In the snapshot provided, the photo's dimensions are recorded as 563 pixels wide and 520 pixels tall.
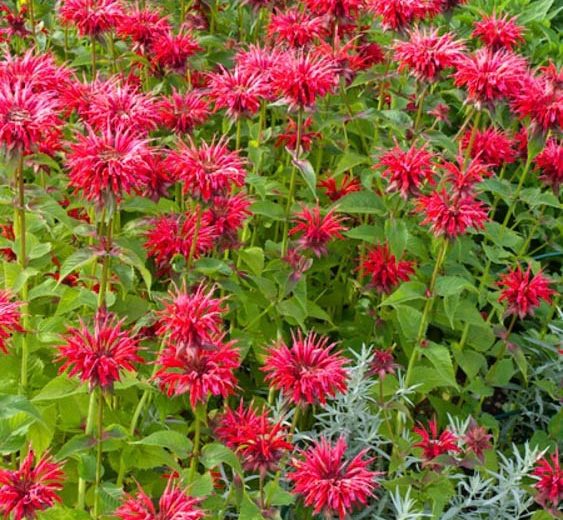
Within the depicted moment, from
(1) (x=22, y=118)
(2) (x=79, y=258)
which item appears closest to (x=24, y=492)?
(2) (x=79, y=258)

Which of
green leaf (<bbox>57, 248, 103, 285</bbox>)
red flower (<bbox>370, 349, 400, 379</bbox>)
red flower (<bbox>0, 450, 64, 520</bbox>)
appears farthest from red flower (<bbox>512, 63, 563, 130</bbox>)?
red flower (<bbox>0, 450, 64, 520</bbox>)

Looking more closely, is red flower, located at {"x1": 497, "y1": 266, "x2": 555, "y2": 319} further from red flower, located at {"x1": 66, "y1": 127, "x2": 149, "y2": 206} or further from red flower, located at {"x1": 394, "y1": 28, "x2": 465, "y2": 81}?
red flower, located at {"x1": 66, "y1": 127, "x2": 149, "y2": 206}

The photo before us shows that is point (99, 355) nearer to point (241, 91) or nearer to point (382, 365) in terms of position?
point (382, 365)

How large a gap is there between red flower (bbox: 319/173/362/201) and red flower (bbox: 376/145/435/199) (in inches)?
14.1

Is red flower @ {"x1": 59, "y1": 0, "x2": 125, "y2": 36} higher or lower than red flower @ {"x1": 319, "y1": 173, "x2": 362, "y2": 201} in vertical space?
higher

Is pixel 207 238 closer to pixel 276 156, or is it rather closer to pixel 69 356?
pixel 69 356

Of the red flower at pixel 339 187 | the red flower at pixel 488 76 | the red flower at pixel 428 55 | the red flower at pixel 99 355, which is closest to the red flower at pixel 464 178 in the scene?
the red flower at pixel 488 76

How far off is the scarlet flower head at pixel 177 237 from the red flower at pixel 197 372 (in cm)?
36

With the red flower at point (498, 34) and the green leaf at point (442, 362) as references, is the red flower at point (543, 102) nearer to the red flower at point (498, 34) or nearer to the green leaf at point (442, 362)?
the red flower at point (498, 34)

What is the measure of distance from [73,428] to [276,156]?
1.07 meters

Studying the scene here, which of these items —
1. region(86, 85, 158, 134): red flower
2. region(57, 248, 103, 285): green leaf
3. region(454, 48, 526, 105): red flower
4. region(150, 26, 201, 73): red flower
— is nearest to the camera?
region(57, 248, 103, 285): green leaf

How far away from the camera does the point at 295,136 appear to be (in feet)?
7.63

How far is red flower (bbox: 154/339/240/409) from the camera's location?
143cm

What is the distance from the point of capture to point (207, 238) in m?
→ 1.80
